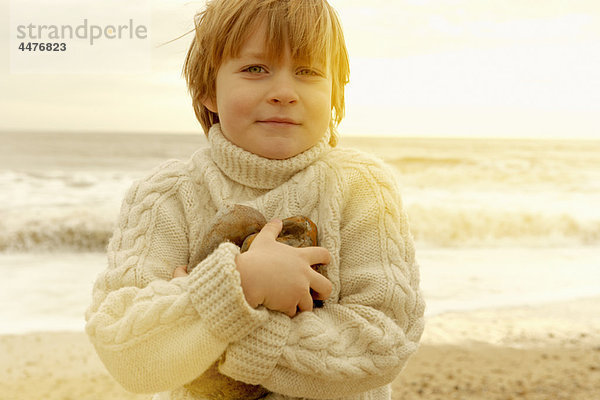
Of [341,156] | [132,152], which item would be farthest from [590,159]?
[341,156]

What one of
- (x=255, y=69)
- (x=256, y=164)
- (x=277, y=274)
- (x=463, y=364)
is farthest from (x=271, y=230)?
(x=463, y=364)

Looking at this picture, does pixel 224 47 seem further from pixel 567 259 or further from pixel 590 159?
pixel 590 159

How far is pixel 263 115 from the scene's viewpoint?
1.76 metres

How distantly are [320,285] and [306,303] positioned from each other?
2.4 inches

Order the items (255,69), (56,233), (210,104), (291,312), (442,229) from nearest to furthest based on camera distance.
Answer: (291,312) < (255,69) < (210,104) < (56,233) < (442,229)

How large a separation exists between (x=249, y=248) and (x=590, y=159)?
2120 cm

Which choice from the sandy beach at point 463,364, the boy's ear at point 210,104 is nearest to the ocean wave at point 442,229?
the sandy beach at point 463,364

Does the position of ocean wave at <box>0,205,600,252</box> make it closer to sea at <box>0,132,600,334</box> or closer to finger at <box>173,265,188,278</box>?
sea at <box>0,132,600,334</box>

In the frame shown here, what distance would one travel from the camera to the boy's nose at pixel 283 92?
1722 mm

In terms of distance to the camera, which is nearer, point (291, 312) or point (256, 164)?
point (291, 312)

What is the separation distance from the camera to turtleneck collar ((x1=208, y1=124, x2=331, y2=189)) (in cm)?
179

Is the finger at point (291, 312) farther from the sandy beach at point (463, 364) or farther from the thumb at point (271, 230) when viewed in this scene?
the sandy beach at point (463, 364)

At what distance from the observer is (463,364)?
5023 millimetres

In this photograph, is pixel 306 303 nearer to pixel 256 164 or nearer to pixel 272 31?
pixel 256 164
